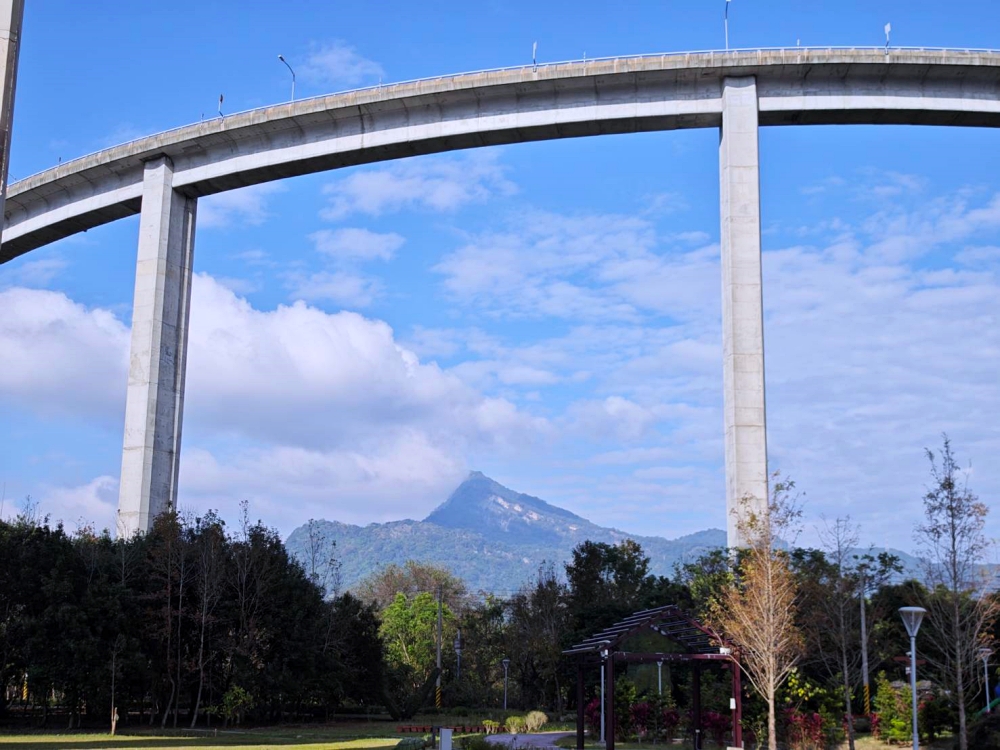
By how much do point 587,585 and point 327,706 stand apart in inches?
776

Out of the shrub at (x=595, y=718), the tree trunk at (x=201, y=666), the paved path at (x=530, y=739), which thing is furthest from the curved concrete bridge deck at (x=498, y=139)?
the paved path at (x=530, y=739)

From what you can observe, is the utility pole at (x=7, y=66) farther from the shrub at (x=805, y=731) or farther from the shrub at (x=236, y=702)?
the shrub at (x=236, y=702)

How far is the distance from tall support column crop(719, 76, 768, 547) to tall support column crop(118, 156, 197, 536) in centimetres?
2117

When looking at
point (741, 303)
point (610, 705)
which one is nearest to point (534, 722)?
point (610, 705)

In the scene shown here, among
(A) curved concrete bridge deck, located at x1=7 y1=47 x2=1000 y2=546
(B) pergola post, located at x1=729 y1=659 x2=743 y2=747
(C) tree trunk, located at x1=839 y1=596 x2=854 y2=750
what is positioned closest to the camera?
(B) pergola post, located at x1=729 y1=659 x2=743 y2=747

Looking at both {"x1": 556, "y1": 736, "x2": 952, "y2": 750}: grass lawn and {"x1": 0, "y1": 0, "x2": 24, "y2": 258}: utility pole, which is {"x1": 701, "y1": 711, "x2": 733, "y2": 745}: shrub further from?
{"x1": 0, "y1": 0, "x2": 24, "y2": 258}: utility pole

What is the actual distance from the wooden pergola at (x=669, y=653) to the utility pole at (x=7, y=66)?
57.6ft

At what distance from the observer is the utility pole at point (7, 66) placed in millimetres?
10797

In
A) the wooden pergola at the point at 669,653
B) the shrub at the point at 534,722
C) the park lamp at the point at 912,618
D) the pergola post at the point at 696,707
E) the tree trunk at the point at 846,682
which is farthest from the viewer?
the shrub at the point at 534,722

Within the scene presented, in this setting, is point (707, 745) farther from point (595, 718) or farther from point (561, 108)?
point (561, 108)

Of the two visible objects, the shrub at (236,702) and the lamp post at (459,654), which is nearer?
the shrub at (236,702)

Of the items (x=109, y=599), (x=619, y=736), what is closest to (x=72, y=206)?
(x=109, y=599)

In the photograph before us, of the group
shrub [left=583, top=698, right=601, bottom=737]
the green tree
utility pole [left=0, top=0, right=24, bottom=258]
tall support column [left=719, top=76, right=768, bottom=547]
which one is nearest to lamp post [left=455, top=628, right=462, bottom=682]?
the green tree

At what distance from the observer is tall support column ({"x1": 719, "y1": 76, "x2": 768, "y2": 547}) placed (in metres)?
33.0
